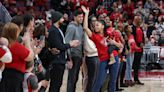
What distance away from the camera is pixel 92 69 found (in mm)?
7840

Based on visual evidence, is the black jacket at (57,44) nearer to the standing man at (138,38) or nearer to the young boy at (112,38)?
the young boy at (112,38)

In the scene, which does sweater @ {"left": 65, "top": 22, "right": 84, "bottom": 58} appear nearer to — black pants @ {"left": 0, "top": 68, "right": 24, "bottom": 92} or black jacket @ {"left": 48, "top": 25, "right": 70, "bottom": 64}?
black jacket @ {"left": 48, "top": 25, "right": 70, "bottom": 64}

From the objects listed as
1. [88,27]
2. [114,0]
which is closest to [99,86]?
[88,27]

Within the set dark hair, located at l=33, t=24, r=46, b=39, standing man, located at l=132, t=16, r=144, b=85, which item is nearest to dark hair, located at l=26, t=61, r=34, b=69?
dark hair, located at l=33, t=24, r=46, b=39

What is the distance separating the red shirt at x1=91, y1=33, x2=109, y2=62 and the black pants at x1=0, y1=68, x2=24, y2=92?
8.44 ft

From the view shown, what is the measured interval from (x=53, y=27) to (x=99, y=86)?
4.78 feet

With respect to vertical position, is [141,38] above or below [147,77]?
above

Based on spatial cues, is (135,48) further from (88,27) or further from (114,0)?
(114,0)

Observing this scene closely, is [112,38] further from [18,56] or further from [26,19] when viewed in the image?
[18,56]

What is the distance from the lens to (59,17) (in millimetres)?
7367

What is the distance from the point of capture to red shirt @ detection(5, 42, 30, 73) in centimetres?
546

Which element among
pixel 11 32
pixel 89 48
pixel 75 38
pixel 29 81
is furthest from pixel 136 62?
pixel 11 32

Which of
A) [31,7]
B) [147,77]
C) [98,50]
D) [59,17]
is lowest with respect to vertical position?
[147,77]

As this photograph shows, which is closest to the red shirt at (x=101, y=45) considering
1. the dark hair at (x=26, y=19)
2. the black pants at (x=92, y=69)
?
the black pants at (x=92, y=69)
